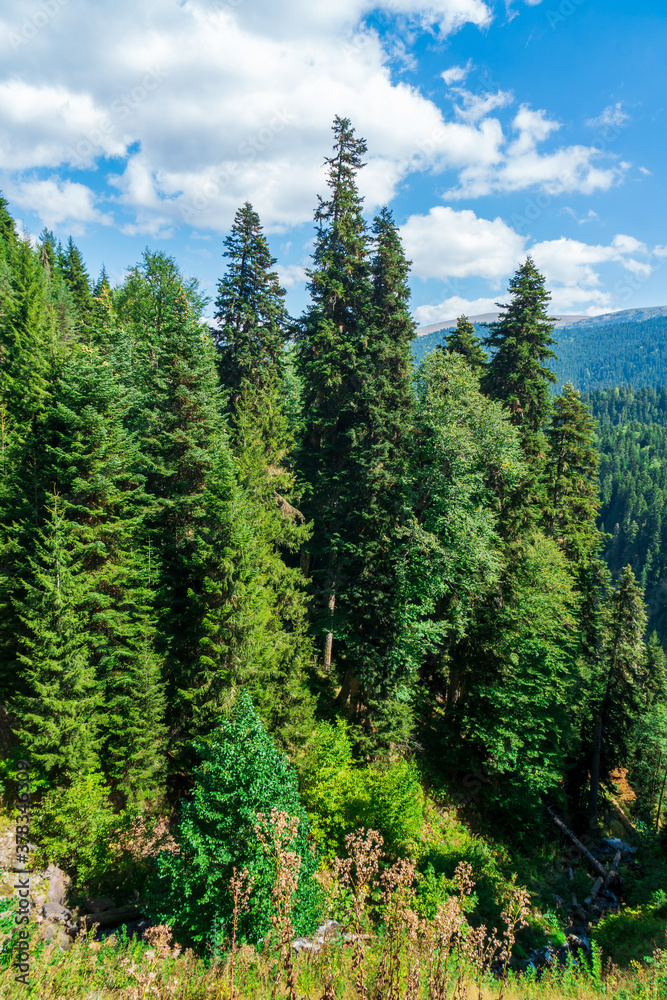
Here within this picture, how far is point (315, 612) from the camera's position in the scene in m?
21.0

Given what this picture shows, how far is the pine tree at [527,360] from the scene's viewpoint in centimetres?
2386

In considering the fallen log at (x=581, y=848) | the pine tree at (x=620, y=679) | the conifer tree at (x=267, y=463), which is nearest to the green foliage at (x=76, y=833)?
the conifer tree at (x=267, y=463)

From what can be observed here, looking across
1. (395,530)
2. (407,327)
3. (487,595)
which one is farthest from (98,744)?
(407,327)

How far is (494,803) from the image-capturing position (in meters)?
21.0

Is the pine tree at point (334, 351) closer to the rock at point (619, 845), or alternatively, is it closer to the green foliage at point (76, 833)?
the green foliage at point (76, 833)

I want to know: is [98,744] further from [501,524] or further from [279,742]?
[501,524]

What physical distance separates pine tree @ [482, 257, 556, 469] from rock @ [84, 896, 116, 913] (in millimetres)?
22361

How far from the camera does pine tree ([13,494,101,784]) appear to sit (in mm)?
13227

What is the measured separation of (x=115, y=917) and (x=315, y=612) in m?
11.4

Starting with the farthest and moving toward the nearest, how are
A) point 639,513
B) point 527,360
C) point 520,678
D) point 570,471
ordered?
point 639,513, point 570,471, point 527,360, point 520,678

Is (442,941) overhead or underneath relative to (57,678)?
overhead

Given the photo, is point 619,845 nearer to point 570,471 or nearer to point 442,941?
point 570,471

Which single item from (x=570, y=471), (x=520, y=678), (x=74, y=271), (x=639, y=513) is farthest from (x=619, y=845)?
(x=639, y=513)

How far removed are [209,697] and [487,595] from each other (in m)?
12.2
